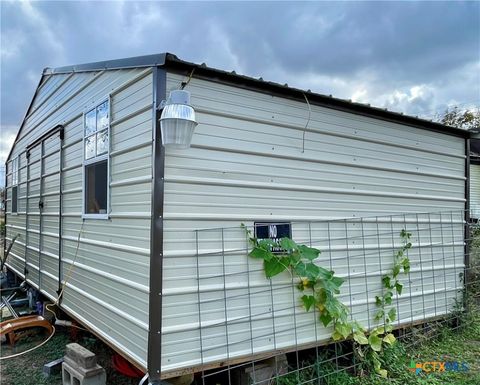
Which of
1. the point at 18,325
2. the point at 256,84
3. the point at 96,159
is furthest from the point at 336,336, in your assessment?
the point at 18,325

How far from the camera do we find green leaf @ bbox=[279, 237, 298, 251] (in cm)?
282

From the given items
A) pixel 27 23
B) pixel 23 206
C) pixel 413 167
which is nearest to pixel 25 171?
pixel 23 206

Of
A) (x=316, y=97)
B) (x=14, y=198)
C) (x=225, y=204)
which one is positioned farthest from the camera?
(x=14, y=198)

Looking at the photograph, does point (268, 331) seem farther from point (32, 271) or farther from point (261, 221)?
point (32, 271)

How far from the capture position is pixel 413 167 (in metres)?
4.07

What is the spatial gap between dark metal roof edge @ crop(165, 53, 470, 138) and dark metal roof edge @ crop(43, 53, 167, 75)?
0.29ft

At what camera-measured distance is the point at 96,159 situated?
139 inches

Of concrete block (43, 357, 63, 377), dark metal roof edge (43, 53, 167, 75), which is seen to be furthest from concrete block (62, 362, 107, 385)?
dark metal roof edge (43, 53, 167, 75)

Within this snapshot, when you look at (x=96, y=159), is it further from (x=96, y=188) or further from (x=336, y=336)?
(x=336, y=336)

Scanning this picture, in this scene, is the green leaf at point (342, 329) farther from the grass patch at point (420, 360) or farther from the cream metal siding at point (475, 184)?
the cream metal siding at point (475, 184)

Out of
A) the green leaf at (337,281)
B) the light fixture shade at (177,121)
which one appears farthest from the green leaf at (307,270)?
the light fixture shade at (177,121)

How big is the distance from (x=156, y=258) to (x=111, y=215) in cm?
91

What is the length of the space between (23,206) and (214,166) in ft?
18.7

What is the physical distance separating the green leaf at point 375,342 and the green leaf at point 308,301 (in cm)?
82
